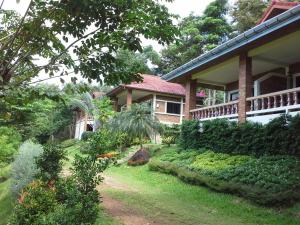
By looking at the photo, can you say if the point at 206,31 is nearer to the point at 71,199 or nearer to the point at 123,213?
the point at 123,213

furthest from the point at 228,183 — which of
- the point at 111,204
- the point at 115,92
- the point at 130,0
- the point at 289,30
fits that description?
the point at 115,92

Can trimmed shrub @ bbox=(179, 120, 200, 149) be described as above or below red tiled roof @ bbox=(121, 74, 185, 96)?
below

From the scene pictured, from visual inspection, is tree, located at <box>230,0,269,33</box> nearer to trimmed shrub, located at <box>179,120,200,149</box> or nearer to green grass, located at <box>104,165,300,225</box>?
trimmed shrub, located at <box>179,120,200,149</box>

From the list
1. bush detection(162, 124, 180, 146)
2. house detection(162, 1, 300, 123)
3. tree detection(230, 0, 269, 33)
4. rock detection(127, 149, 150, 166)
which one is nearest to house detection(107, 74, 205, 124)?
bush detection(162, 124, 180, 146)

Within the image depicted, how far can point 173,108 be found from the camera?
96.9ft

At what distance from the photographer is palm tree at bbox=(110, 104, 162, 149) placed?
2038 cm

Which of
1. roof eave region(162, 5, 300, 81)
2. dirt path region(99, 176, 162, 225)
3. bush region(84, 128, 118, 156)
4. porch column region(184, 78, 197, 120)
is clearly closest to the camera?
bush region(84, 128, 118, 156)

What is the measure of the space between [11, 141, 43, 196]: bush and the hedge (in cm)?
669

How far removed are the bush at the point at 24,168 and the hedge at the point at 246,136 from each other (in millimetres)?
6688

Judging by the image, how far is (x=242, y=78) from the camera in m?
14.4

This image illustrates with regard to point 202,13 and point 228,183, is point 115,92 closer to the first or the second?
point 202,13

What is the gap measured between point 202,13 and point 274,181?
3187 cm

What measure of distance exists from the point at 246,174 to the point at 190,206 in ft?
6.11

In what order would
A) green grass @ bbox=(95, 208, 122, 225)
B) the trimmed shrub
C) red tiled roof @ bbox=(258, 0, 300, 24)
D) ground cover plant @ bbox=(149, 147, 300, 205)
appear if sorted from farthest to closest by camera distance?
1. the trimmed shrub
2. red tiled roof @ bbox=(258, 0, 300, 24)
3. ground cover plant @ bbox=(149, 147, 300, 205)
4. green grass @ bbox=(95, 208, 122, 225)
